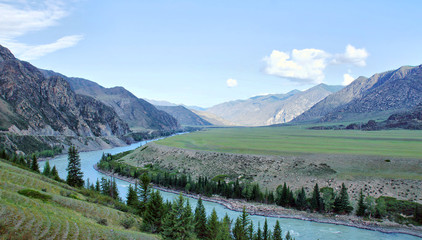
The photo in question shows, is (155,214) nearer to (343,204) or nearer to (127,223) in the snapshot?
(127,223)

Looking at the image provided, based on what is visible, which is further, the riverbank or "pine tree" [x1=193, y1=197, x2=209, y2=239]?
the riverbank

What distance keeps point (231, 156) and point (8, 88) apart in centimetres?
Answer: 14006

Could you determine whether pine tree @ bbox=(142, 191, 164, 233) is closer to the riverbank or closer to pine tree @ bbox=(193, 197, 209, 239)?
pine tree @ bbox=(193, 197, 209, 239)

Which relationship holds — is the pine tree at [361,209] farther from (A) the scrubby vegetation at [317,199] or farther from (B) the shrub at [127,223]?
(B) the shrub at [127,223]

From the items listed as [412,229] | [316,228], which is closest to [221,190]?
[316,228]

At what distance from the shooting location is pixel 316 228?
54.4 metres

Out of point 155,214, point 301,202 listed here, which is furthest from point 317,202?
point 155,214

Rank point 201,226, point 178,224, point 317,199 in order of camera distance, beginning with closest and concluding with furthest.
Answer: point 178,224, point 201,226, point 317,199

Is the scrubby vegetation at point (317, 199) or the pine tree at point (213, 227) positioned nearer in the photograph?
the pine tree at point (213, 227)

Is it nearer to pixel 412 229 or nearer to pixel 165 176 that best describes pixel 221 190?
pixel 165 176

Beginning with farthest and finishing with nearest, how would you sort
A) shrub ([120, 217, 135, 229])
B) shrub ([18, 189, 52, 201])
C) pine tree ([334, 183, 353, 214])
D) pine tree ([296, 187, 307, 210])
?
pine tree ([296, 187, 307, 210]) < pine tree ([334, 183, 353, 214]) < shrub ([120, 217, 135, 229]) < shrub ([18, 189, 52, 201])

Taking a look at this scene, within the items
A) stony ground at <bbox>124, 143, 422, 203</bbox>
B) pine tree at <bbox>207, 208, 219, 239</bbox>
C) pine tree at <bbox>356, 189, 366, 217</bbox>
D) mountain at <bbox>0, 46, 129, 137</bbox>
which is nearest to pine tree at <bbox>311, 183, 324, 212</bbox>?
pine tree at <bbox>356, 189, 366, 217</bbox>

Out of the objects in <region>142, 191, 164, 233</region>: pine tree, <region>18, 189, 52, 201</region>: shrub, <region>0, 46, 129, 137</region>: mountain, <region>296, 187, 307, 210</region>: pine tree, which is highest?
<region>0, 46, 129, 137</region>: mountain

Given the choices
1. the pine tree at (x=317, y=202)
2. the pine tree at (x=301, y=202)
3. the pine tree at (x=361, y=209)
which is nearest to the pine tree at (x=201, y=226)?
the pine tree at (x=301, y=202)
